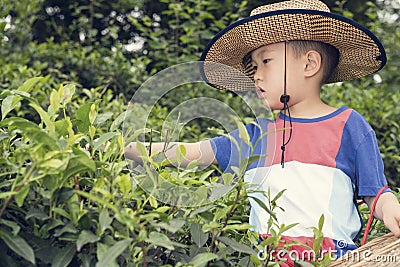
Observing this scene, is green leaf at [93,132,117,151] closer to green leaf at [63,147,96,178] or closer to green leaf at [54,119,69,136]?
green leaf at [54,119,69,136]

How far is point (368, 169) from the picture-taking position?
6.99 ft

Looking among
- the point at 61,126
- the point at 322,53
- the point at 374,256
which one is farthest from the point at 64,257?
the point at 322,53

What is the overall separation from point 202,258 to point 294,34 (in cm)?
110

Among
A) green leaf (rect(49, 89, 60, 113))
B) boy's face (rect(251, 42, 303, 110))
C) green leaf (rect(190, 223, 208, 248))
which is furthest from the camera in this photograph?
boy's face (rect(251, 42, 303, 110))

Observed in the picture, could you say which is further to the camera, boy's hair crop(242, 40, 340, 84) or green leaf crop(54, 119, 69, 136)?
boy's hair crop(242, 40, 340, 84)

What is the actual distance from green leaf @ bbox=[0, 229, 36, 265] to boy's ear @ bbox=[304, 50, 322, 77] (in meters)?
1.31

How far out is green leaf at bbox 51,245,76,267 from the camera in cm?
138

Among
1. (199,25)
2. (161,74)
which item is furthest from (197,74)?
(199,25)

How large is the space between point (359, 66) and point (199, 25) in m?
3.03

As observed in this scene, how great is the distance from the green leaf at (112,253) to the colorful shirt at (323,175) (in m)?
0.84

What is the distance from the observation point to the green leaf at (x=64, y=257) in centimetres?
138

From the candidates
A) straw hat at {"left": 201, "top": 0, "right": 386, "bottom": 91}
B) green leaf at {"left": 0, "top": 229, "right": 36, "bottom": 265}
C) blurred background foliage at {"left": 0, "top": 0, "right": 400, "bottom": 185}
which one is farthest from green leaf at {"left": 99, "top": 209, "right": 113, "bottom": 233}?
blurred background foliage at {"left": 0, "top": 0, "right": 400, "bottom": 185}

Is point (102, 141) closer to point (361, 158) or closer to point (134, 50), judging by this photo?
point (361, 158)

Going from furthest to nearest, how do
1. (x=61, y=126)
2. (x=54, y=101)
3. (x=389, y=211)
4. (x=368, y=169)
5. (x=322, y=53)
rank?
(x=322, y=53), (x=368, y=169), (x=389, y=211), (x=54, y=101), (x=61, y=126)
